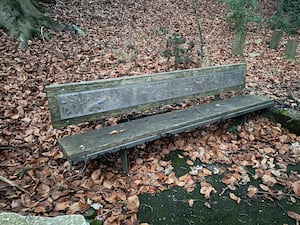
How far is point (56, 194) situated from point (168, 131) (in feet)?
4.32

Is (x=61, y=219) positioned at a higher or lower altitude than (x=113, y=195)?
higher

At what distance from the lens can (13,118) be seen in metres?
3.37

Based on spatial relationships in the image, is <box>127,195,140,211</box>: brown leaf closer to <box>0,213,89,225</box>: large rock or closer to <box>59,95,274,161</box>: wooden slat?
<box>59,95,274,161</box>: wooden slat

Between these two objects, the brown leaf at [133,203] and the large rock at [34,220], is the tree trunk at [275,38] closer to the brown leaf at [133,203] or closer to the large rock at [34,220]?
the brown leaf at [133,203]

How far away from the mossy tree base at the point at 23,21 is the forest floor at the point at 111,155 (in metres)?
0.23

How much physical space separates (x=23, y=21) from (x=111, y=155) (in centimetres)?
399

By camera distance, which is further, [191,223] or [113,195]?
[113,195]

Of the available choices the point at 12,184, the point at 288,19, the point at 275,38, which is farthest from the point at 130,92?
the point at 288,19

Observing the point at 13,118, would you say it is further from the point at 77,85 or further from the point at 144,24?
the point at 144,24

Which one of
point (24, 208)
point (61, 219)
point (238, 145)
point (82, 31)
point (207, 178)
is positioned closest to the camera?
point (61, 219)

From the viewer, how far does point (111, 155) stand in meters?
3.04

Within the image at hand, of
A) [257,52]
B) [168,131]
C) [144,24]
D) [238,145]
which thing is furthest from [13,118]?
[257,52]

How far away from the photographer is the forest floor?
2.45 meters

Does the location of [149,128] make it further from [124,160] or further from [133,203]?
[133,203]
